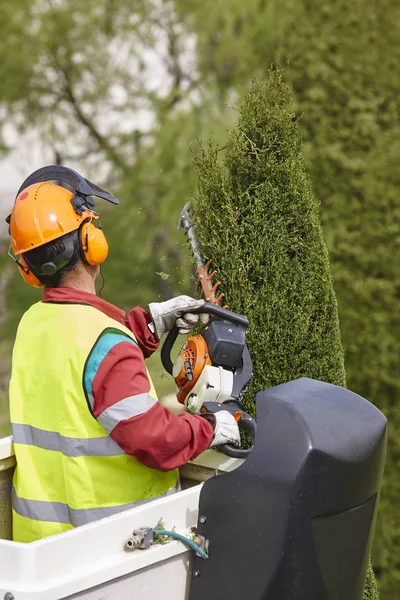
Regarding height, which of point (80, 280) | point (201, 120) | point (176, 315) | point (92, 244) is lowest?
point (176, 315)

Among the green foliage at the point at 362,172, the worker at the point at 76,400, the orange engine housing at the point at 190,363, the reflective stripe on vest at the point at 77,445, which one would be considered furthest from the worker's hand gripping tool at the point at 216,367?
the green foliage at the point at 362,172

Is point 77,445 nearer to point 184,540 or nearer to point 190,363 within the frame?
point 184,540

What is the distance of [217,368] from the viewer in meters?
2.66

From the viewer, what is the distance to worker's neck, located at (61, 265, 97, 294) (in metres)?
2.50

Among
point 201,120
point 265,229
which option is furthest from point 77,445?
point 201,120

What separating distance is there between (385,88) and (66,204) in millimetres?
2916

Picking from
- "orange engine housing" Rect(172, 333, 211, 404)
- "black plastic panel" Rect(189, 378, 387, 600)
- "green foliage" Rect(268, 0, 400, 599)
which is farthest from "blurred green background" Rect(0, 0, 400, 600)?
"black plastic panel" Rect(189, 378, 387, 600)

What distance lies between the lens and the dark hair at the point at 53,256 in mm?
2432

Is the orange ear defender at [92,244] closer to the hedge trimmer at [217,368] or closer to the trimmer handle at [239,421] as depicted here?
the hedge trimmer at [217,368]

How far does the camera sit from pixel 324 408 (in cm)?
237

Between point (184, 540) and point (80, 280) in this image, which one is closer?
point (184, 540)

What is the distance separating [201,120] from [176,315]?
6992 mm

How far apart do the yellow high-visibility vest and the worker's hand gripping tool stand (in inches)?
11.6

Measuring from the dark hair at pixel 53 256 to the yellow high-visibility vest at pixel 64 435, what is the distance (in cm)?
9
